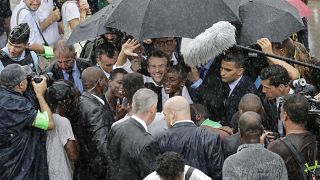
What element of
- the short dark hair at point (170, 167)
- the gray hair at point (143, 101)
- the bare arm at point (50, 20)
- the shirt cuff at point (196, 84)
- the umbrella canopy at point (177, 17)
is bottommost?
the shirt cuff at point (196, 84)

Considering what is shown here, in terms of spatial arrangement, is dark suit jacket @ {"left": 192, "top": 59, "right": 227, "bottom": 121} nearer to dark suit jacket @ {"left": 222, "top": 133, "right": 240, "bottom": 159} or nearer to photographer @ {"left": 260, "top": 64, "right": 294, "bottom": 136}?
photographer @ {"left": 260, "top": 64, "right": 294, "bottom": 136}

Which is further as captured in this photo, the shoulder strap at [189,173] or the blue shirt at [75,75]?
A: the blue shirt at [75,75]

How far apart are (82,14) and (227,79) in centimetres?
367

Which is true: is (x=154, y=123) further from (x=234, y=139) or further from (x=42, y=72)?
(x=42, y=72)

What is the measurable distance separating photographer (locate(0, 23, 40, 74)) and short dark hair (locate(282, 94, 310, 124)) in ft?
10.2

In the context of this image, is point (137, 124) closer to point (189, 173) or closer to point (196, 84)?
point (189, 173)

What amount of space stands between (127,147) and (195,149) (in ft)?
1.91

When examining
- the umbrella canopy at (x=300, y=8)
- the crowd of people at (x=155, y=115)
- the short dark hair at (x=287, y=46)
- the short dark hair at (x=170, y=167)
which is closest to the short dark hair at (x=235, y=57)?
the crowd of people at (x=155, y=115)

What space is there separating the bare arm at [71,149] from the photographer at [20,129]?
0.72 ft

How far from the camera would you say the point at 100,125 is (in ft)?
22.1

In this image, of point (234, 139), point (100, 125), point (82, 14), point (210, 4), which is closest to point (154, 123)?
point (100, 125)

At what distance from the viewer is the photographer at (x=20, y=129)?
6.38 metres

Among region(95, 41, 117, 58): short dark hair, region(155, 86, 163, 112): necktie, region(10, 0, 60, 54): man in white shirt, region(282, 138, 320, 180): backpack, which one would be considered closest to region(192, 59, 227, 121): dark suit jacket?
region(155, 86, 163, 112): necktie

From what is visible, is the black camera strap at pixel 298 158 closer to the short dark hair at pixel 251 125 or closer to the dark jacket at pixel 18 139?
the short dark hair at pixel 251 125
